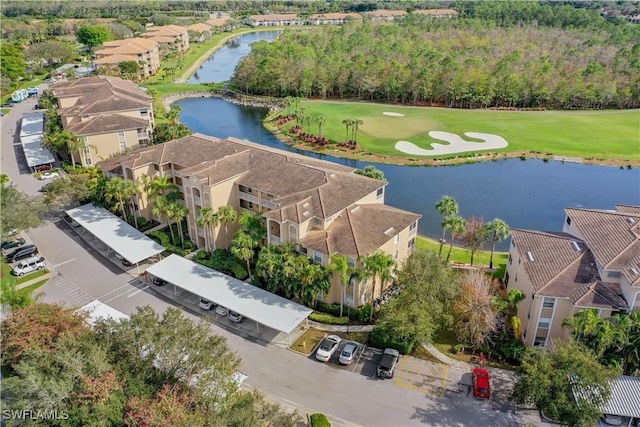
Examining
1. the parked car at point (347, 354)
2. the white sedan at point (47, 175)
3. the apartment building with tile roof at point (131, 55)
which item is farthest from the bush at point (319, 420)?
the apartment building with tile roof at point (131, 55)

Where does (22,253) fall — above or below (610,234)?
below

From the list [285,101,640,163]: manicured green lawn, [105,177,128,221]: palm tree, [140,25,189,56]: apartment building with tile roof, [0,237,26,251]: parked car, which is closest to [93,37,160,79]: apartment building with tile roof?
[140,25,189,56]: apartment building with tile roof

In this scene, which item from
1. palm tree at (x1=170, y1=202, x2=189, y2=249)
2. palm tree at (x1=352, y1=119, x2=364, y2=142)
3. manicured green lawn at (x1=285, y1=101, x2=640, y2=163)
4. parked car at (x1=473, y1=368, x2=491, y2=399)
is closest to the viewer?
parked car at (x1=473, y1=368, x2=491, y2=399)

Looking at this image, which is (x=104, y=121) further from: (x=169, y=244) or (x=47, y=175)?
(x=169, y=244)

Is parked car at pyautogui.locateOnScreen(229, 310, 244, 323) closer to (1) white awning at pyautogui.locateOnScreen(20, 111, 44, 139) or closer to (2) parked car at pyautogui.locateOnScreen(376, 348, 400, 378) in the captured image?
(2) parked car at pyautogui.locateOnScreen(376, 348, 400, 378)

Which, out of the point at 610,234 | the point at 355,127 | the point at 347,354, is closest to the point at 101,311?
the point at 347,354

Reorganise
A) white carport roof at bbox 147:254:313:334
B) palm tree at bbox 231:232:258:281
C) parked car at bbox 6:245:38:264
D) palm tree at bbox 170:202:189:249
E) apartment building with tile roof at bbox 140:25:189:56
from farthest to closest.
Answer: apartment building with tile roof at bbox 140:25:189:56
parked car at bbox 6:245:38:264
palm tree at bbox 170:202:189:249
palm tree at bbox 231:232:258:281
white carport roof at bbox 147:254:313:334
